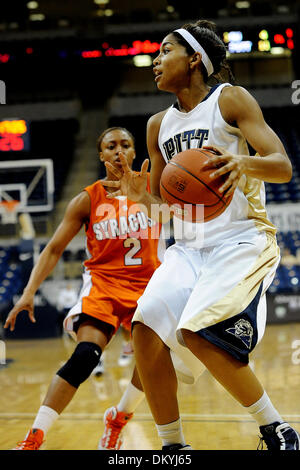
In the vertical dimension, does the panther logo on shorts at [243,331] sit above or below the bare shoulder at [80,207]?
below

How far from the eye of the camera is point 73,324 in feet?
10.7

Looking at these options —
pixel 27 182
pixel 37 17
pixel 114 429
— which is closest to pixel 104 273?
pixel 114 429

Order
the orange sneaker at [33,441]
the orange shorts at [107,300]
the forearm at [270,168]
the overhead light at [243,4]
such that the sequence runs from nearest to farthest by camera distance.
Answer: the forearm at [270,168] → the orange sneaker at [33,441] → the orange shorts at [107,300] → the overhead light at [243,4]

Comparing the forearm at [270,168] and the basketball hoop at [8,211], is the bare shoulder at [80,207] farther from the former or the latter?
the basketball hoop at [8,211]

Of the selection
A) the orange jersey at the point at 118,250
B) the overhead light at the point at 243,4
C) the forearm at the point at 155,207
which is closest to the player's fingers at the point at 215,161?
the forearm at the point at 155,207

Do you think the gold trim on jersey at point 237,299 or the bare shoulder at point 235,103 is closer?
the gold trim on jersey at point 237,299

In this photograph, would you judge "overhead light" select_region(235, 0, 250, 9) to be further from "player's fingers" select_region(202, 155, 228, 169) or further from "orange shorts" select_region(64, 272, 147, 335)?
"player's fingers" select_region(202, 155, 228, 169)

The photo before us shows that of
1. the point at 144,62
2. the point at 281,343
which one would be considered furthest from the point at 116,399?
the point at 144,62

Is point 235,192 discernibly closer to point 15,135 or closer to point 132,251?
point 132,251

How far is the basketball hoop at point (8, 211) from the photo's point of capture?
1115 centimetres

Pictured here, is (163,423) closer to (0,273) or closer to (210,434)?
(210,434)

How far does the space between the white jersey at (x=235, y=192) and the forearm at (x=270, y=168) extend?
0.25m

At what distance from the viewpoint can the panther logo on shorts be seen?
2061mm
